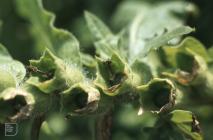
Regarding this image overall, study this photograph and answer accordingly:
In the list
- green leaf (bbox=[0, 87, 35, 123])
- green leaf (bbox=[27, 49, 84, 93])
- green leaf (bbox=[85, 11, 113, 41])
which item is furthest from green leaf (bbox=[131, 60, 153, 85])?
green leaf (bbox=[0, 87, 35, 123])

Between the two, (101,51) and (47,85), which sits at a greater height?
(101,51)

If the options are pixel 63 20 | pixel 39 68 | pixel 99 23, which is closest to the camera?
pixel 39 68

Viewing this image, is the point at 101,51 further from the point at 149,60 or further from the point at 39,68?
the point at 39,68

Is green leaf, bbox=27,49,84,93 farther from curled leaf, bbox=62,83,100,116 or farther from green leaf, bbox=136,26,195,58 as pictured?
green leaf, bbox=136,26,195,58

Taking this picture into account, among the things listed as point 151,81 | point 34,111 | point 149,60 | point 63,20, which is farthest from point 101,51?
point 63,20

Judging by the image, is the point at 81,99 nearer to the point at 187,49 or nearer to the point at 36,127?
the point at 36,127

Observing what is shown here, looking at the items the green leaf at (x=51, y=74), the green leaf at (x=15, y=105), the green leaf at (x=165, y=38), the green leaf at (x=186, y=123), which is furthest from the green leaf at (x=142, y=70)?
the green leaf at (x=15, y=105)
